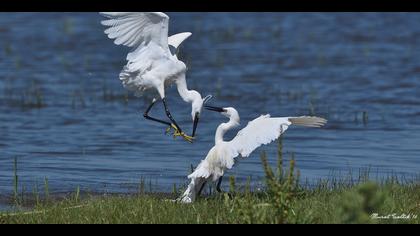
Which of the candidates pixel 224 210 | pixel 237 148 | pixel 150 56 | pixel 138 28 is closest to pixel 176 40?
pixel 150 56

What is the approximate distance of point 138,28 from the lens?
11.5 meters

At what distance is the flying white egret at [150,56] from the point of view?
1136 centimetres

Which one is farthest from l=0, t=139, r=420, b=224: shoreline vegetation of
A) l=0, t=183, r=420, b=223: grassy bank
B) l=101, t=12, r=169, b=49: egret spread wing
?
l=101, t=12, r=169, b=49: egret spread wing

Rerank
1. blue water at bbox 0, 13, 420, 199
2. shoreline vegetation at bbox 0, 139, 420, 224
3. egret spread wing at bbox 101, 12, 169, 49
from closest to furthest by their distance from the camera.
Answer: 1. shoreline vegetation at bbox 0, 139, 420, 224
2. egret spread wing at bbox 101, 12, 169, 49
3. blue water at bbox 0, 13, 420, 199

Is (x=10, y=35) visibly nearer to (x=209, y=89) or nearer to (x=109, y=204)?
(x=209, y=89)

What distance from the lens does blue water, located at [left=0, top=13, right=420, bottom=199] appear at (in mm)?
13664

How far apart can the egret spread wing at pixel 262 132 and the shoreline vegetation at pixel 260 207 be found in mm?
477

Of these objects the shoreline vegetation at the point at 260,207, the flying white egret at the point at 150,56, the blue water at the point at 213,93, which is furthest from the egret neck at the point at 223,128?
the blue water at the point at 213,93

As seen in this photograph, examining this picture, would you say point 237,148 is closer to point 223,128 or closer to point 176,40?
point 223,128

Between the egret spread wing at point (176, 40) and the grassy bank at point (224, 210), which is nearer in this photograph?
the grassy bank at point (224, 210)

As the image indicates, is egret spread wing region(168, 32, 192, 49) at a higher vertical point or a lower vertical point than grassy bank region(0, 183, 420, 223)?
higher

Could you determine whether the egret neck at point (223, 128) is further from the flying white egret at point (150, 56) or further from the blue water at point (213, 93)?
the blue water at point (213, 93)

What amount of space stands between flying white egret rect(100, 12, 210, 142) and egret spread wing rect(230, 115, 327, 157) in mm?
1281

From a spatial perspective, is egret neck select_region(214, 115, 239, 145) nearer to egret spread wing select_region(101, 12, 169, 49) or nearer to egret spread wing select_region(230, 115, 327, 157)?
egret spread wing select_region(230, 115, 327, 157)
